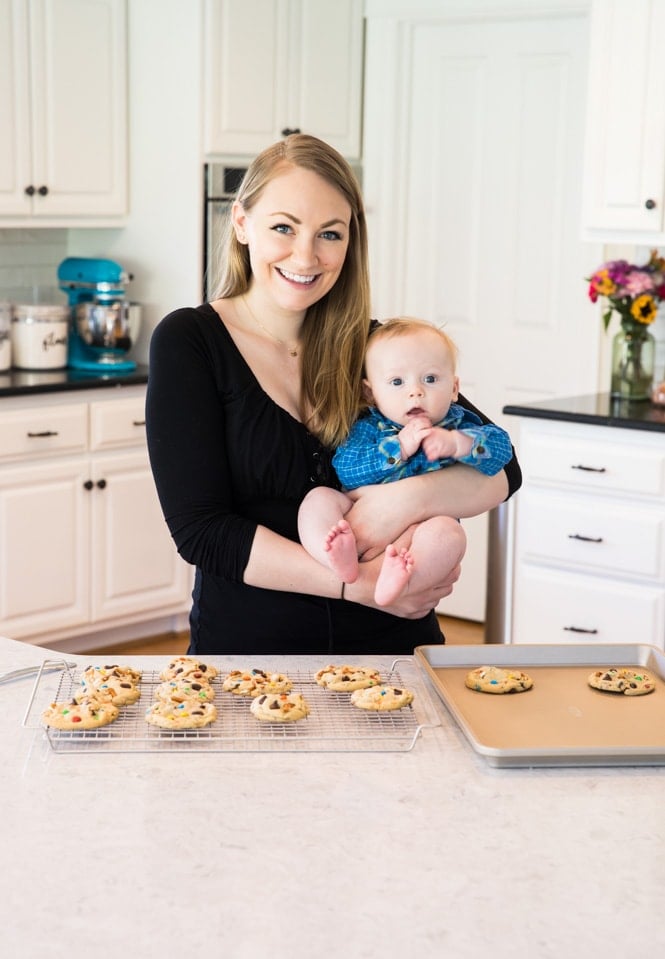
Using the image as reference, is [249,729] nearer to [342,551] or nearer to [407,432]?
[342,551]

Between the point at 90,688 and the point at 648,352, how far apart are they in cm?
273

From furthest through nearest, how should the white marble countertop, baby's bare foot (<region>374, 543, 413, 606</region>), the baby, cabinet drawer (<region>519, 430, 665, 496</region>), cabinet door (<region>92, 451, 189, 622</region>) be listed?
cabinet door (<region>92, 451, 189, 622</region>) < cabinet drawer (<region>519, 430, 665, 496</region>) < the baby < baby's bare foot (<region>374, 543, 413, 606</region>) < the white marble countertop

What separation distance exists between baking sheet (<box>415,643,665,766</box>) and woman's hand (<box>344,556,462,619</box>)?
84mm

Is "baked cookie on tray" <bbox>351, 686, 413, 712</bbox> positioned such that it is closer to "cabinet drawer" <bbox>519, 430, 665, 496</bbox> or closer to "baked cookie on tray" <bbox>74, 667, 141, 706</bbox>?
"baked cookie on tray" <bbox>74, 667, 141, 706</bbox>

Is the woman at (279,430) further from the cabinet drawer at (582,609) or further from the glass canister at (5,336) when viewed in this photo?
the glass canister at (5,336)

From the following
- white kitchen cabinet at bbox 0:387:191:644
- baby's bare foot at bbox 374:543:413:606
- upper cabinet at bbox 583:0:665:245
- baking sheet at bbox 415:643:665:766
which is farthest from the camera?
white kitchen cabinet at bbox 0:387:191:644

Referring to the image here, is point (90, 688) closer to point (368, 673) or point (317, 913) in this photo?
point (368, 673)

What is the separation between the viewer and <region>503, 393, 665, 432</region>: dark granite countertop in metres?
3.49

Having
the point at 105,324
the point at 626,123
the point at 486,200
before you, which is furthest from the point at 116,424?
the point at 626,123

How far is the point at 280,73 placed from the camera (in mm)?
4426

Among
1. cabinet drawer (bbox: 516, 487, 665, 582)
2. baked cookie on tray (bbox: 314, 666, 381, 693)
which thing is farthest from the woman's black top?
cabinet drawer (bbox: 516, 487, 665, 582)

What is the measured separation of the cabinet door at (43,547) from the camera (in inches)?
155

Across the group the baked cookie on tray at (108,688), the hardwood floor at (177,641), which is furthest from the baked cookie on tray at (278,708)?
the hardwood floor at (177,641)

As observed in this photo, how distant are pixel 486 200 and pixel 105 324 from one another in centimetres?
140
